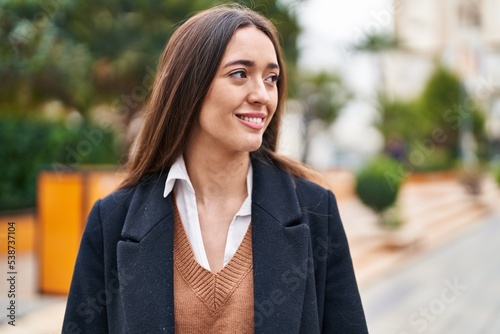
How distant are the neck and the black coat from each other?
59mm

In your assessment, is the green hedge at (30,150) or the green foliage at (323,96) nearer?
the green hedge at (30,150)

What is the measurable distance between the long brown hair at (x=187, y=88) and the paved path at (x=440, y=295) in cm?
429

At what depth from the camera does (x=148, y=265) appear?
178 cm

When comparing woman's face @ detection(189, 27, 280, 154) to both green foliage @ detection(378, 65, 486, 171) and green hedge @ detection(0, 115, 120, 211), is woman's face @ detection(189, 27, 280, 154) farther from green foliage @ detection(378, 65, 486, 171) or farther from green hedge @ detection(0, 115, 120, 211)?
green foliage @ detection(378, 65, 486, 171)

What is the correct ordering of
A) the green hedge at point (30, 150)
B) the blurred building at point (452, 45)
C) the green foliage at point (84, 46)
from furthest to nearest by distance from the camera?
the blurred building at point (452, 45) → the green hedge at point (30, 150) → the green foliage at point (84, 46)

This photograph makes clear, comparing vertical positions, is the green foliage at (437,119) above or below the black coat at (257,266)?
below

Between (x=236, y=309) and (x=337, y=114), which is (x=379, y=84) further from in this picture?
(x=236, y=309)

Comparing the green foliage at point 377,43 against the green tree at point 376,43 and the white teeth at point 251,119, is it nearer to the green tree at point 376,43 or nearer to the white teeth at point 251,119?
the green tree at point 376,43

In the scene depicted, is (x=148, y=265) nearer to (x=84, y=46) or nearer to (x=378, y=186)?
(x=378, y=186)

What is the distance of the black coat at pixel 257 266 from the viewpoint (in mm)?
1726

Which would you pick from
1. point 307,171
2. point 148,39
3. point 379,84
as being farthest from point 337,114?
point 307,171

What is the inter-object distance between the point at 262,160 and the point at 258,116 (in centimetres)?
28

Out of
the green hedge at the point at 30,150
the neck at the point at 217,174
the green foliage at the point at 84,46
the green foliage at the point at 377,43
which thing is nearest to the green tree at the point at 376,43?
the green foliage at the point at 377,43

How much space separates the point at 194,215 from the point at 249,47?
0.55 metres
